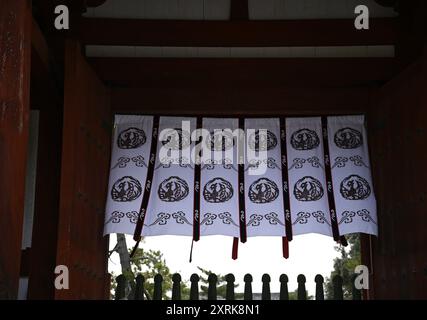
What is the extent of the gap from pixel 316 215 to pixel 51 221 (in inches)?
79.6

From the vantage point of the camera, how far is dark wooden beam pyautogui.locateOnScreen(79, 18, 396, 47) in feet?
18.2

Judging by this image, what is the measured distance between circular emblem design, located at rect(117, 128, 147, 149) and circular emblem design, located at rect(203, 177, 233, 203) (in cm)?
66

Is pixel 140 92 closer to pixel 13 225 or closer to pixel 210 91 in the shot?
pixel 210 91

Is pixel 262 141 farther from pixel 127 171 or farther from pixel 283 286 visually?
pixel 283 286

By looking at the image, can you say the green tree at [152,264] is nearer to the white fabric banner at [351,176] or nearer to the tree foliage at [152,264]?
the tree foliage at [152,264]

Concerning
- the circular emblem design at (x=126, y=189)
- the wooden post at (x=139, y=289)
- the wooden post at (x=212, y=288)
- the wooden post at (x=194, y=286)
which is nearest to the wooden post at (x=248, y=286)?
the wooden post at (x=212, y=288)

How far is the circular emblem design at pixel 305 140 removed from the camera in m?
6.13

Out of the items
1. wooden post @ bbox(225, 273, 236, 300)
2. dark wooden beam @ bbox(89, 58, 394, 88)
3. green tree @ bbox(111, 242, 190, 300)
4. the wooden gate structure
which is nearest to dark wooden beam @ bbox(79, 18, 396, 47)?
the wooden gate structure

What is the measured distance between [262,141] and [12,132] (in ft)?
9.12

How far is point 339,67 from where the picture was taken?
5.82 meters

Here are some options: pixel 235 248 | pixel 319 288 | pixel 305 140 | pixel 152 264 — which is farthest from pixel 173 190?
pixel 152 264

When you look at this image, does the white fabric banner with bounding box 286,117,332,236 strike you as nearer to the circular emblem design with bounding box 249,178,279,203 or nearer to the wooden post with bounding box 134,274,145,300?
the circular emblem design with bounding box 249,178,279,203

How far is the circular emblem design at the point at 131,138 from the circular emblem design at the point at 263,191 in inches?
38.5
